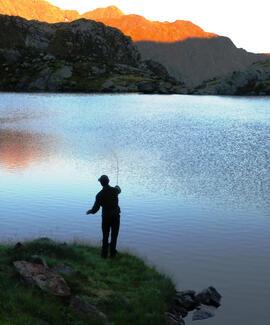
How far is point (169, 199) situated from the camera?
A: 38844 mm

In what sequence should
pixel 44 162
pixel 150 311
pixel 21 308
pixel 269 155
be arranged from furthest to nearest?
pixel 269 155, pixel 44 162, pixel 150 311, pixel 21 308

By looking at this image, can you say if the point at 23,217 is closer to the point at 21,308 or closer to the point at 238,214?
the point at 238,214

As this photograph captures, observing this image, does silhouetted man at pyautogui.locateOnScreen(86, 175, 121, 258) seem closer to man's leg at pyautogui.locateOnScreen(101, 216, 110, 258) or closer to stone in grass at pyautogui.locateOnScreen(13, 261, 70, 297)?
man's leg at pyautogui.locateOnScreen(101, 216, 110, 258)

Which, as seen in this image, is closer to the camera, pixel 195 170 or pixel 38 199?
pixel 38 199

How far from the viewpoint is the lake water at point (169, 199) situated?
23844 millimetres

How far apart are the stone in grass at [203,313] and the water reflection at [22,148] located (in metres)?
34.6

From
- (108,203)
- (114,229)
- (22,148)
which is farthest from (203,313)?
(22,148)

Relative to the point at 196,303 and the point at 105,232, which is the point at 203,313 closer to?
the point at 196,303

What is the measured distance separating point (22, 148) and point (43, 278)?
51.3 metres

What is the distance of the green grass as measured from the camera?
15914 millimetres

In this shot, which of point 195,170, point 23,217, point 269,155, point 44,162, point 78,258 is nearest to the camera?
point 78,258

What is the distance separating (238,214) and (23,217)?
44.4 feet

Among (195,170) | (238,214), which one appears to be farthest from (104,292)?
(195,170)

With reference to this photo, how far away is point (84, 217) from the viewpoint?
3328 centimetres
